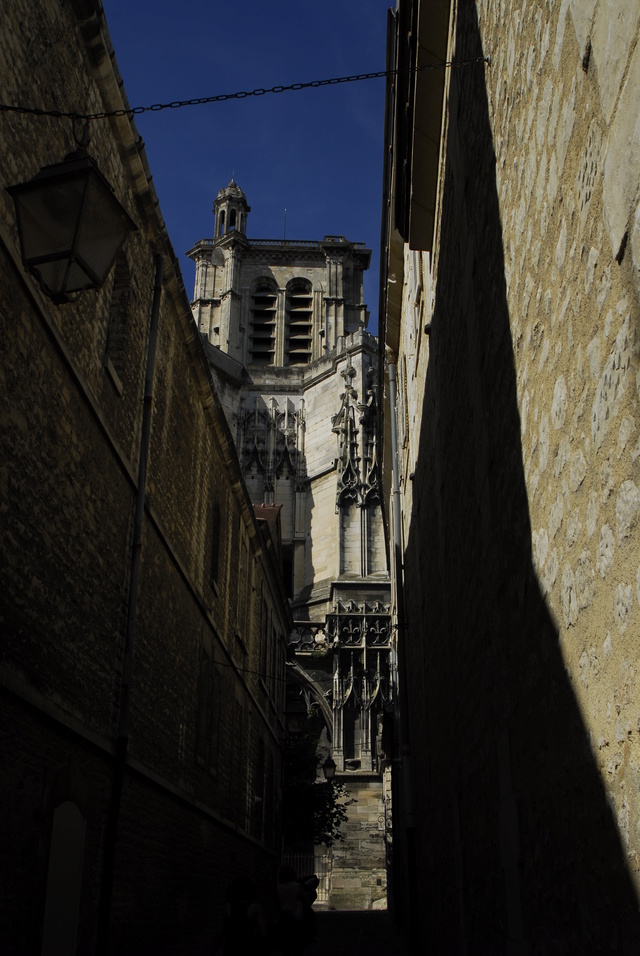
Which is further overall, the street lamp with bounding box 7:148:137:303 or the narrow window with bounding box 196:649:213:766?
the narrow window with bounding box 196:649:213:766

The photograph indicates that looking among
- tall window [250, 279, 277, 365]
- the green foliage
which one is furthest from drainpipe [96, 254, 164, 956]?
tall window [250, 279, 277, 365]

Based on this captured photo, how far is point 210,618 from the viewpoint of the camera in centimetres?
1359

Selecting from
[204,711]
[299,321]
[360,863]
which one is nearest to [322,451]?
[299,321]

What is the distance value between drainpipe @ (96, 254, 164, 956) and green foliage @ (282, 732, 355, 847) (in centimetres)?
1688

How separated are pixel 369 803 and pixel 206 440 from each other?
20205 millimetres

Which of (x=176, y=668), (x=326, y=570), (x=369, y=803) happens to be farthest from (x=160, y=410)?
(x=326, y=570)

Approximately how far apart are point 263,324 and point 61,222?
50.6 meters

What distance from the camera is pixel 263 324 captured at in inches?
2169

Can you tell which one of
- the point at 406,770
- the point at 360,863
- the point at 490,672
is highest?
the point at 406,770

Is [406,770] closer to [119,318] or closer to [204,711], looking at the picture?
[204,711]

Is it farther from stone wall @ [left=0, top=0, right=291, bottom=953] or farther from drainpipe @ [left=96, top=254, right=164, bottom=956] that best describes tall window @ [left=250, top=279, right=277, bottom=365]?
drainpipe @ [left=96, top=254, right=164, bottom=956]

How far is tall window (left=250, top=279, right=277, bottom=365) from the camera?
2128 inches

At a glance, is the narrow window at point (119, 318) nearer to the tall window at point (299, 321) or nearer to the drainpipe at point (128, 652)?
the drainpipe at point (128, 652)

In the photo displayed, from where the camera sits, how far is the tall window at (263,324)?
2128 inches
